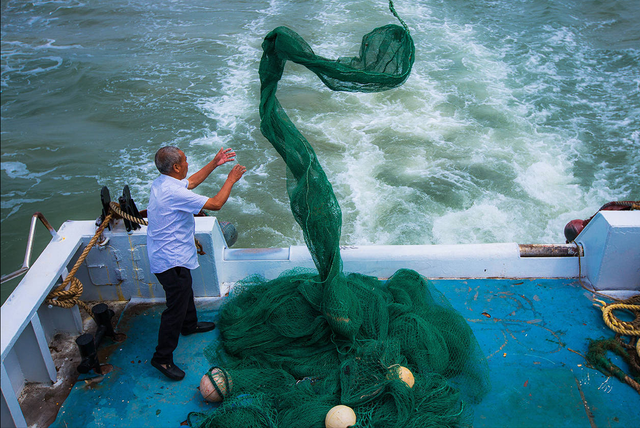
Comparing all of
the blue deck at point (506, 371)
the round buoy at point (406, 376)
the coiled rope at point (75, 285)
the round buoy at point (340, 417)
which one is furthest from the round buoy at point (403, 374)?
the coiled rope at point (75, 285)

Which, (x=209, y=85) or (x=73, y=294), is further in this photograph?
(x=209, y=85)

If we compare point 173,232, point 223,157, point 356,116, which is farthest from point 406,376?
point 356,116

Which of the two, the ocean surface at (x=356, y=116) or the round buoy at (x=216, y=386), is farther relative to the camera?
the ocean surface at (x=356, y=116)

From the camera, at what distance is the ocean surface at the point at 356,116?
29.1ft

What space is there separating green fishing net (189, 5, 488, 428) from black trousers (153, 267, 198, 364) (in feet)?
0.91

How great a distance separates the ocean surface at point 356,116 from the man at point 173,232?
481cm

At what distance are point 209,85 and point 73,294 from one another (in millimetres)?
9902

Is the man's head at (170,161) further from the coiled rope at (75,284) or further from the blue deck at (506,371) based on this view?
the blue deck at (506,371)

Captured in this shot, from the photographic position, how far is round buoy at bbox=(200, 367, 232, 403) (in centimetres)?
320

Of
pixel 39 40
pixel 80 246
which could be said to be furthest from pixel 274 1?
pixel 80 246

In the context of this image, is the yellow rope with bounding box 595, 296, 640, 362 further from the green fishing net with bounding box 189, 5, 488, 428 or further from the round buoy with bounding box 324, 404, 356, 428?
the round buoy with bounding box 324, 404, 356, 428

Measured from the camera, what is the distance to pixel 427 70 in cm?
1283

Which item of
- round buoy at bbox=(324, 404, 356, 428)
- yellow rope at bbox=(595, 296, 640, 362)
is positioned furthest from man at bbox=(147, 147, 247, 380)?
yellow rope at bbox=(595, 296, 640, 362)

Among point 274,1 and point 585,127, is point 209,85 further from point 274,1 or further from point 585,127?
point 585,127
